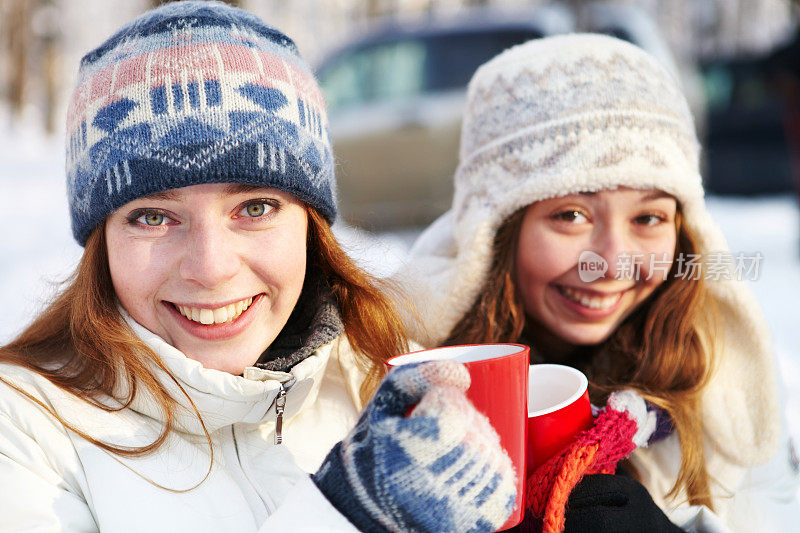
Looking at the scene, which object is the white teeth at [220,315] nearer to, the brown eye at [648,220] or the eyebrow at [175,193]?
the eyebrow at [175,193]

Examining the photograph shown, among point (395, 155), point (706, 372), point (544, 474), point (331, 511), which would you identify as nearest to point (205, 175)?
point (331, 511)

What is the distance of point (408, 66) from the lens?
19.2 feet

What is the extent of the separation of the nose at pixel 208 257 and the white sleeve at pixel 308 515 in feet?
1.50

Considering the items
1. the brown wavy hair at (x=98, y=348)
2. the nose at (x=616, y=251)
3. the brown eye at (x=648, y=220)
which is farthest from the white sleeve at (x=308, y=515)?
the brown eye at (x=648, y=220)

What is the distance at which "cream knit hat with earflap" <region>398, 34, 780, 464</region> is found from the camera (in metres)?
1.96

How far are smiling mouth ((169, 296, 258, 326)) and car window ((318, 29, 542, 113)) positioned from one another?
14.2ft

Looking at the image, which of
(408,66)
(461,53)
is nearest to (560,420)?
(461,53)

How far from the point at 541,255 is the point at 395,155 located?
3611 mm

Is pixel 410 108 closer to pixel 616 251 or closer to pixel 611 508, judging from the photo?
pixel 616 251

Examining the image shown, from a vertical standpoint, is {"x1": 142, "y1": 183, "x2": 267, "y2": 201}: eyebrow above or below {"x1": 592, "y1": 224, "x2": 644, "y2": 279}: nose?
above

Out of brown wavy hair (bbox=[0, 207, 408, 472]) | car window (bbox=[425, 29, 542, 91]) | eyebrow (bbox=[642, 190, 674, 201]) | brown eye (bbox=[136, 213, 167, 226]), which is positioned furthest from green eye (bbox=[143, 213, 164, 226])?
car window (bbox=[425, 29, 542, 91])

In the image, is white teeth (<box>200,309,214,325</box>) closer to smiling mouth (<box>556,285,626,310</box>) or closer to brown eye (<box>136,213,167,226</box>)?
brown eye (<box>136,213,167,226</box>)

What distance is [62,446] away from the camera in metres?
1.42

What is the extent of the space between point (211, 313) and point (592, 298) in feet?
3.53
